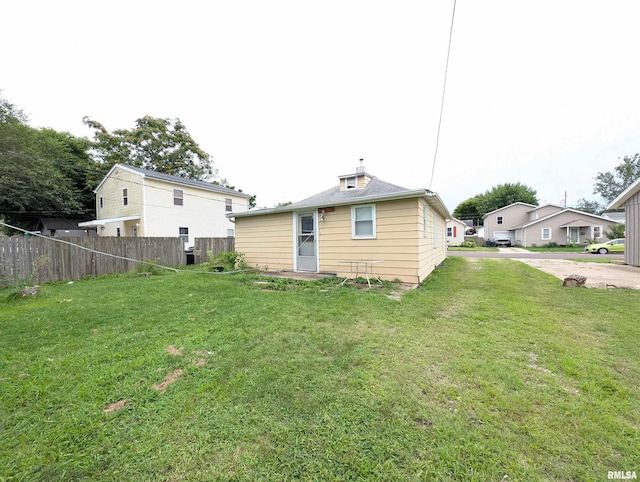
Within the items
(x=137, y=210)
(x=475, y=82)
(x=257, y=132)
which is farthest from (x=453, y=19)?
(x=137, y=210)

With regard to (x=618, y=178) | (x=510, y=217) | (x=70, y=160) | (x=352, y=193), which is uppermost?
(x=618, y=178)

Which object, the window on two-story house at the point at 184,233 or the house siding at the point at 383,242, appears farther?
the window on two-story house at the point at 184,233

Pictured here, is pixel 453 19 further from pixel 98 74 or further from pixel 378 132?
pixel 98 74

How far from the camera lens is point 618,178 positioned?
37906 mm

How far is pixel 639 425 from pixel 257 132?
15.8 meters

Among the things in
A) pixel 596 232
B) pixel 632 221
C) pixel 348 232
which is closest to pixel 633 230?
pixel 632 221

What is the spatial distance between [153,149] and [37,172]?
31.3 ft

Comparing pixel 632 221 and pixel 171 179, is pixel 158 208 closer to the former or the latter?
A: pixel 171 179

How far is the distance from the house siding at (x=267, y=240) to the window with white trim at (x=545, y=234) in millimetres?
29404

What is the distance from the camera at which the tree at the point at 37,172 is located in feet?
51.3

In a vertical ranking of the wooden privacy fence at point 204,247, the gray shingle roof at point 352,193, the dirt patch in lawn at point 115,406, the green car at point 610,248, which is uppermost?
the gray shingle roof at point 352,193

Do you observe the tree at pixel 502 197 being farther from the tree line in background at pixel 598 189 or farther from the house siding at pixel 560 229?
the house siding at pixel 560 229

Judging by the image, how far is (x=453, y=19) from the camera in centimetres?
495

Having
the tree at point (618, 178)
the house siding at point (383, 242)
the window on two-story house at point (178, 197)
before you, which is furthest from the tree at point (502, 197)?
the window on two-story house at point (178, 197)
